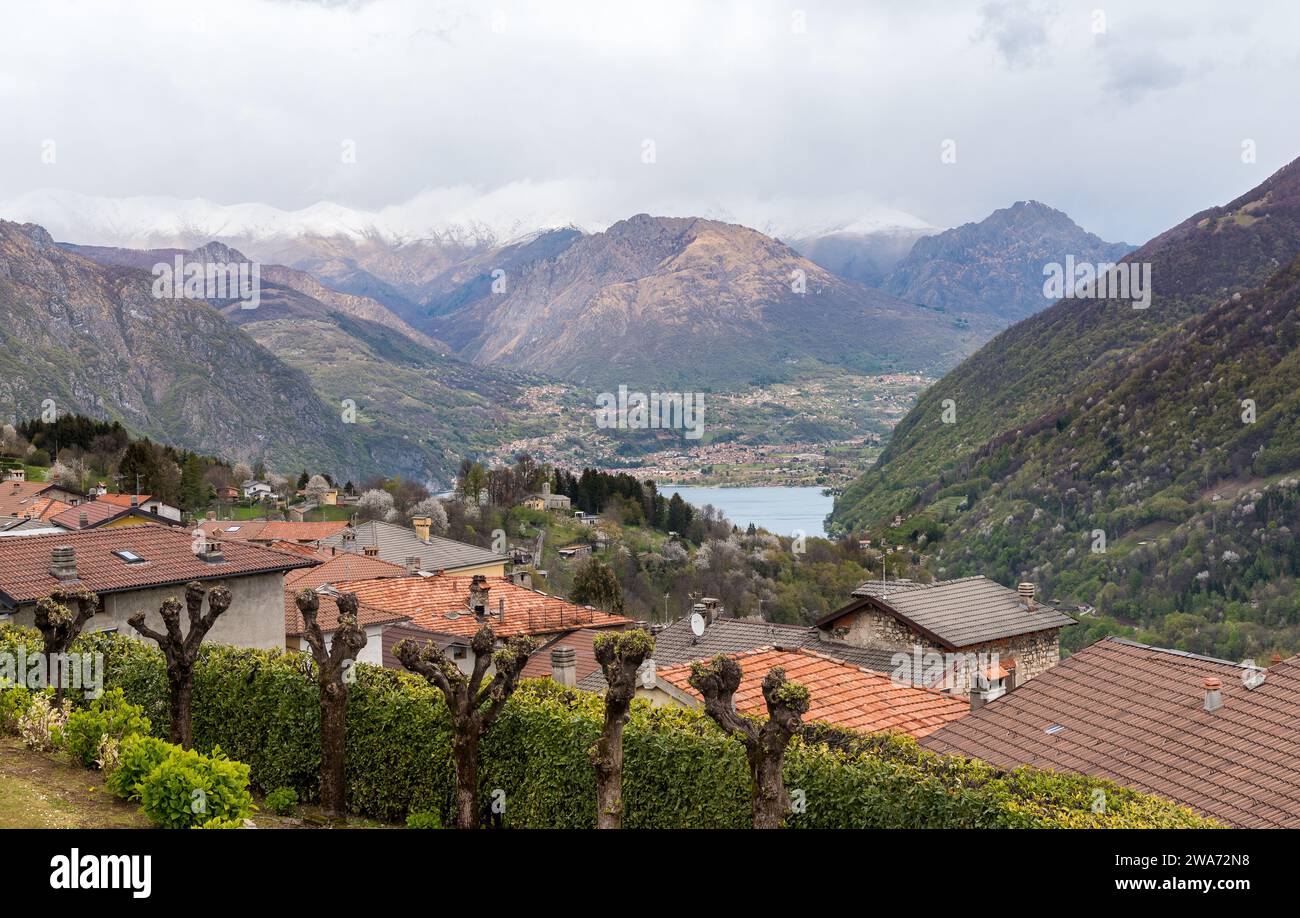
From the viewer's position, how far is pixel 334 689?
41.9 feet

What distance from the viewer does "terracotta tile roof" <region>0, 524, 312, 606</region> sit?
18.5 meters

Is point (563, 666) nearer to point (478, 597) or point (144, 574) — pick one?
point (144, 574)

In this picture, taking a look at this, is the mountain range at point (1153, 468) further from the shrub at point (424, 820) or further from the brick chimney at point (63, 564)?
the shrub at point (424, 820)

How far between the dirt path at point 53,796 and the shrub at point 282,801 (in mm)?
1790

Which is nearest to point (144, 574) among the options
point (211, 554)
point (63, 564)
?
point (63, 564)

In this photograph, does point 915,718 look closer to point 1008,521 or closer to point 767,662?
point 767,662

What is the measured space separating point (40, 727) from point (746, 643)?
16.8 metres

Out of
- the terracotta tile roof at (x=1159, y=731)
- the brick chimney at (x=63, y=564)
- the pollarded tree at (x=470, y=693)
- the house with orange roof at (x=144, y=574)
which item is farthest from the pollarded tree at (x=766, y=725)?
the brick chimney at (x=63, y=564)

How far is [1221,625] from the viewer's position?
70.0 m

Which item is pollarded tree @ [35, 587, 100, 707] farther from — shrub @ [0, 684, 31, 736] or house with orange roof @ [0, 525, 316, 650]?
house with orange roof @ [0, 525, 316, 650]

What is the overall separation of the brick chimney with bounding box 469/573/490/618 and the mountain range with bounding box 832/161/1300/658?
46.7m
